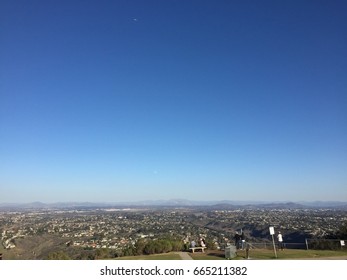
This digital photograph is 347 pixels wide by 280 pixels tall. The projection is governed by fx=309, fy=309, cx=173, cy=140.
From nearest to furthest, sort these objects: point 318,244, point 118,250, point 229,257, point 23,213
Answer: point 229,257, point 318,244, point 118,250, point 23,213

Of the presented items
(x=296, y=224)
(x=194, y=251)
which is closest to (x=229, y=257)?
(x=194, y=251)

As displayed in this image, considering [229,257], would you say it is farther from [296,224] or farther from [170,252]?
[296,224]

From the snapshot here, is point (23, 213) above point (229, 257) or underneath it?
above

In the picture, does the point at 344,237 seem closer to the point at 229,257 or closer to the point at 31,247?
the point at 229,257

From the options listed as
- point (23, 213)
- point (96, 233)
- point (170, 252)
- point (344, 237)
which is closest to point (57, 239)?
point (96, 233)
